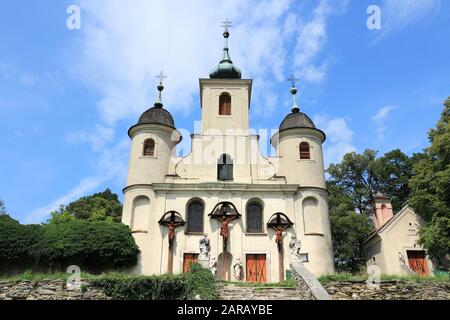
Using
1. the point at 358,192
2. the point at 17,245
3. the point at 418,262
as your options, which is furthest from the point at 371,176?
the point at 17,245

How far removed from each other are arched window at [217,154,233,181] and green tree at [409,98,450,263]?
11062mm

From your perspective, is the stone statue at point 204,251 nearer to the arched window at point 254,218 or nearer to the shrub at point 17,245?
the arched window at point 254,218

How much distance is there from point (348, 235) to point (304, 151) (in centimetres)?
1199

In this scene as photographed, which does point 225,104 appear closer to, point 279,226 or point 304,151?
point 304,151

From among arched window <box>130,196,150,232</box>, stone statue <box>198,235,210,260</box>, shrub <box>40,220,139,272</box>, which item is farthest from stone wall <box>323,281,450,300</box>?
arched window <box>130,196,150,232</box>

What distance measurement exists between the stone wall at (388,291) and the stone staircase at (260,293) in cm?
118

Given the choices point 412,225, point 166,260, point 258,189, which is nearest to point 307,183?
point 258,189

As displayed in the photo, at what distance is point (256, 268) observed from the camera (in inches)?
845

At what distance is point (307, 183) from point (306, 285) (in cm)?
1189

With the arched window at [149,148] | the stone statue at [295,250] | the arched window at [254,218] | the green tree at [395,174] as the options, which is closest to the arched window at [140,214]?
the arched window at [149,148]

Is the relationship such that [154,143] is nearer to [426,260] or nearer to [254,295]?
[254,295]

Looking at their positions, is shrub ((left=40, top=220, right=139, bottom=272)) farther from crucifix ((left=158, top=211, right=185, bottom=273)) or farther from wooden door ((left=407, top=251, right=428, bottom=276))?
wooden door ((left=407, top=251, right=428, bottom=276))

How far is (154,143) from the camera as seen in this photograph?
25.0 meters

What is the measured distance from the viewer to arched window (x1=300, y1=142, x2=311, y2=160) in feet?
82.1
